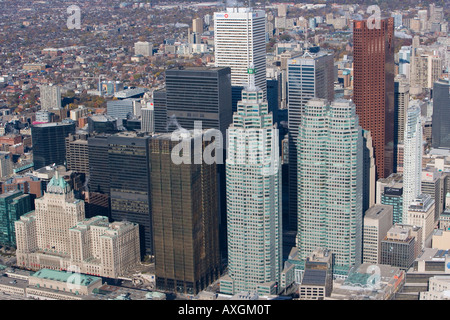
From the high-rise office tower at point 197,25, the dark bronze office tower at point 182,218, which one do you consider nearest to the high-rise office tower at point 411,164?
the dark bronze office tower at point 182,218

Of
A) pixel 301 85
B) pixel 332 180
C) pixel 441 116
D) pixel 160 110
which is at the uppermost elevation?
pixel 301 85

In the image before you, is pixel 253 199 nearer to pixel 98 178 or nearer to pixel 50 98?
pixel 98 178

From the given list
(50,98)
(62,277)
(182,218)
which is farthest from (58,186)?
(50,98)

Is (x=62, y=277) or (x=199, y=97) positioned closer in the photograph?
(x=62, y=277)

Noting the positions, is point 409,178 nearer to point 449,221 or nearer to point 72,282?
point 449,221

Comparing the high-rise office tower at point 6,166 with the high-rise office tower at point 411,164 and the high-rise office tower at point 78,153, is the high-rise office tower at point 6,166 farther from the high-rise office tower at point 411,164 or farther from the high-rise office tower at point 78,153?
the high-rise office tower at point 411,164

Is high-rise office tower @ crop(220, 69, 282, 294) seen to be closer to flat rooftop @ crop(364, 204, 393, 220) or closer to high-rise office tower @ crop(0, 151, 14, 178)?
flat rooftop @ crop(364, 204, 393, 220)
